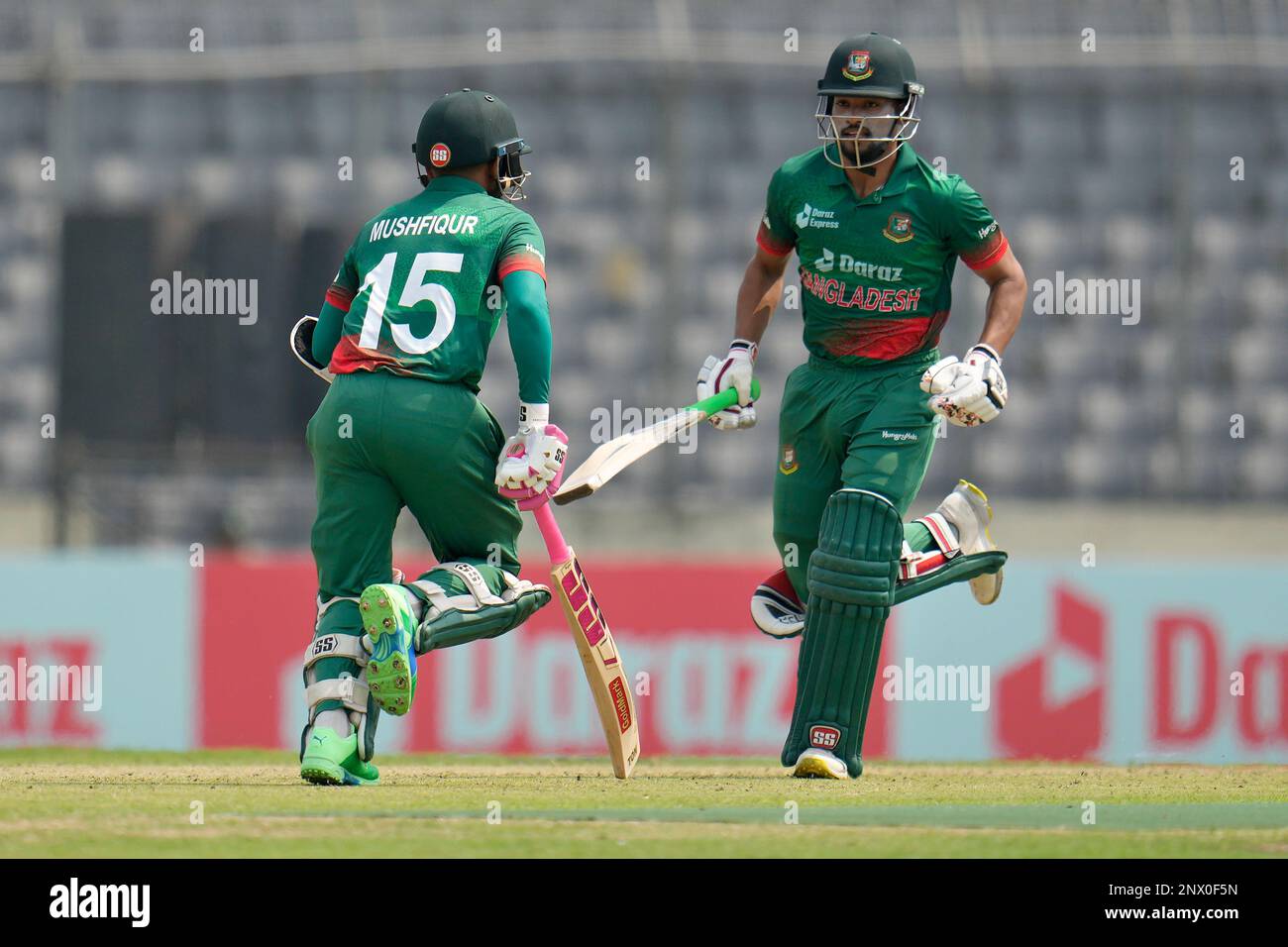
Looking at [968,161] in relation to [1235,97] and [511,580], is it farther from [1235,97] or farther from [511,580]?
[511,580]

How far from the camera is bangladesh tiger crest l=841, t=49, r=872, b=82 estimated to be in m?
6.56

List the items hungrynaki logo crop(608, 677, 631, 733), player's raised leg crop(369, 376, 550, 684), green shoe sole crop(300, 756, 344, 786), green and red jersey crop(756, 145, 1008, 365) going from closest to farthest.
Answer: green shoe sole crop(300, 756, 344, 786), player's raised leg crop(369, 376, 550, 684), hungrynaki logo crop(608, 677, 631, 733), green and red jersey crop(756, 145, 1008, 365)

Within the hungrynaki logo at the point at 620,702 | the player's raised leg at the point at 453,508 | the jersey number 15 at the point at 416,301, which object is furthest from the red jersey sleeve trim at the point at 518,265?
the hungrynaki logo at the point at 620,702

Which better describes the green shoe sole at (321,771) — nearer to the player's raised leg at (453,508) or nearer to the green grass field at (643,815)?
the green grass field at (643,815)

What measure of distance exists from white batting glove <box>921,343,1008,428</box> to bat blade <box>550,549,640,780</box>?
1.24 metres

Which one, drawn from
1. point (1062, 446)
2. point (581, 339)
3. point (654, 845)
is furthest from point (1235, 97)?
point (654, 845)

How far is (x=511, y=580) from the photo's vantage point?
20.2 ft

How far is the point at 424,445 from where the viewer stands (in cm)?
589

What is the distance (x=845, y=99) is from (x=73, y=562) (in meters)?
4.43

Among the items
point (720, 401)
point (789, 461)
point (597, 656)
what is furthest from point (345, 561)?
point (789, 461)

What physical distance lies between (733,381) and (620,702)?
3.96 feet

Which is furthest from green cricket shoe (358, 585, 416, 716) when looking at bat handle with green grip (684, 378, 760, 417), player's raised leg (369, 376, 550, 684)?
bat handle with green grip (684, 378, 760, 417)

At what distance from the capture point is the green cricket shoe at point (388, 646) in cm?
566

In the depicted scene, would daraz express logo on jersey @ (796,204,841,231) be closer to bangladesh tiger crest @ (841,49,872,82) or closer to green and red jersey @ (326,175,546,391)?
bangladesh tiger crest @ (841,49,872,82)
